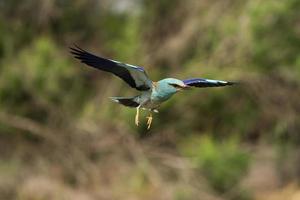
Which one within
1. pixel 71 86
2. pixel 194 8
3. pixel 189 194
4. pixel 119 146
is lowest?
pixel 189 194

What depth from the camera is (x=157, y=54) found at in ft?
26.5

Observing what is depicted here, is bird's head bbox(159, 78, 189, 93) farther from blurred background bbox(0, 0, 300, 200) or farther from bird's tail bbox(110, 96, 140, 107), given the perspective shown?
blurred background bbox(0, 0, 300, 200)

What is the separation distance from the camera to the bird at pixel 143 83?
75.7 inches

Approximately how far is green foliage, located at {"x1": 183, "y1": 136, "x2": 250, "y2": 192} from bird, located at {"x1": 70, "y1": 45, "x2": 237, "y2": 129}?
483cm

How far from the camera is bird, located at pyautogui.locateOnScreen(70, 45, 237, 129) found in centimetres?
192

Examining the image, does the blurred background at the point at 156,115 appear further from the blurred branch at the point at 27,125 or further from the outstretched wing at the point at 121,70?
the outstretched wing at the point at 121,70

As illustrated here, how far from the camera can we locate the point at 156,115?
7.35 meters

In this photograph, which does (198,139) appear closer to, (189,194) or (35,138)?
(189,194)

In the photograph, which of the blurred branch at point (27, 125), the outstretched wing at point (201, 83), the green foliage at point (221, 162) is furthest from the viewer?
the blurred branch at point (27, 125)

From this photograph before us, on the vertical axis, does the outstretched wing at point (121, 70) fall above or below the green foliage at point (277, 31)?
below

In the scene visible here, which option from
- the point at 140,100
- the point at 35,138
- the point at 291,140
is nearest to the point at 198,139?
the point at 291,140

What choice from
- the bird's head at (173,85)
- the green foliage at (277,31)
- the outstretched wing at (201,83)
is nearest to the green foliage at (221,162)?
the green foliage at (277,31)

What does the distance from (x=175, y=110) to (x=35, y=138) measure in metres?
1.26

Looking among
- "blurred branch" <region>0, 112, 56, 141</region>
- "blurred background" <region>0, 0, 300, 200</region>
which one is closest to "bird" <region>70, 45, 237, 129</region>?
"blurred background" <region>0, 0, 300, 200</region>
